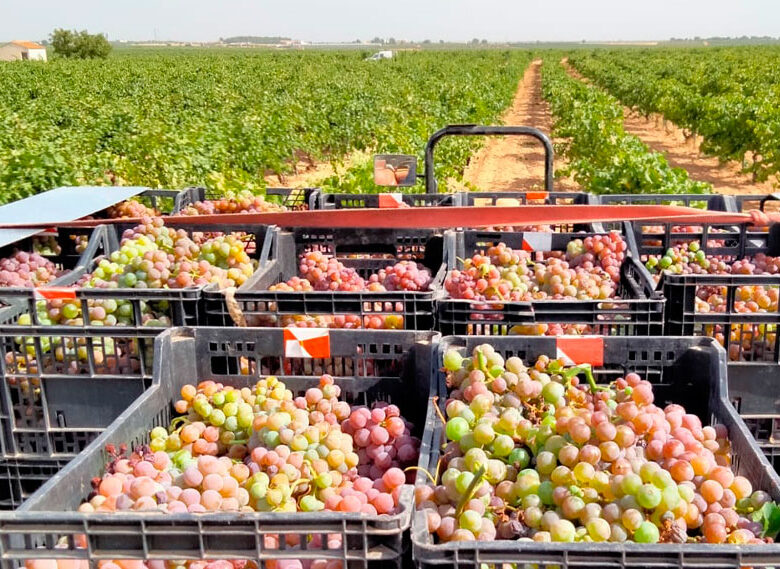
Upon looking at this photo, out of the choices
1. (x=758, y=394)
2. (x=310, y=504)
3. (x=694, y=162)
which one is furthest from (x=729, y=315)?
(x=694, y=162)

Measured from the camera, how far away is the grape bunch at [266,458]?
2.04 m

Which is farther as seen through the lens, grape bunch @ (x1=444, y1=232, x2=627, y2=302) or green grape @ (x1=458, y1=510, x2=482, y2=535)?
grape bunch @ (x1=444, y1=232, x2=627, y2=302)

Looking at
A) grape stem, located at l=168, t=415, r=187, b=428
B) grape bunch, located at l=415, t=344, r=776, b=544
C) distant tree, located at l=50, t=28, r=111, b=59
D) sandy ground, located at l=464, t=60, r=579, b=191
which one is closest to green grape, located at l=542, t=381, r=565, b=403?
grape bunch, located at l=415, t=344, r=776, b=544

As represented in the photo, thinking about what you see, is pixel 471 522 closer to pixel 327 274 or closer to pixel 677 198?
pixel 327 274

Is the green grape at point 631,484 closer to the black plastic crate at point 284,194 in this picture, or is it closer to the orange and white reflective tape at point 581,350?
the orange and white reflective tape at point 581,350

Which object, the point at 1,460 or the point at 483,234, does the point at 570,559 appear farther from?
the point at 483,234

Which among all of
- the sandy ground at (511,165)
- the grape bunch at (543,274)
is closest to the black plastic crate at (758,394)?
the grape bunch at (543,274)

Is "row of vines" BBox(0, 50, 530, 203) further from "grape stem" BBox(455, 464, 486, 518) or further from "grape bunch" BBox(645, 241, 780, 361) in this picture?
"grape stem" BBox(455, 464, 486, 518)

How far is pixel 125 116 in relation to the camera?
15133 mm

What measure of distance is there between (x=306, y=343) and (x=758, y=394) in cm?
163

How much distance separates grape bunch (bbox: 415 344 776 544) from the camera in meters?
1.80

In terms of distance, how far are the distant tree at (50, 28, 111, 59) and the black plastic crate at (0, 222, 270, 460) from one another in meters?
77.0

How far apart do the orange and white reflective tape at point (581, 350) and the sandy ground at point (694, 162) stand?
13650 millimetres

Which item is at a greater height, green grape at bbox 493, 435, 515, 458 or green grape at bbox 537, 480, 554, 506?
green grape at bbox 493, 435, 515, 458
